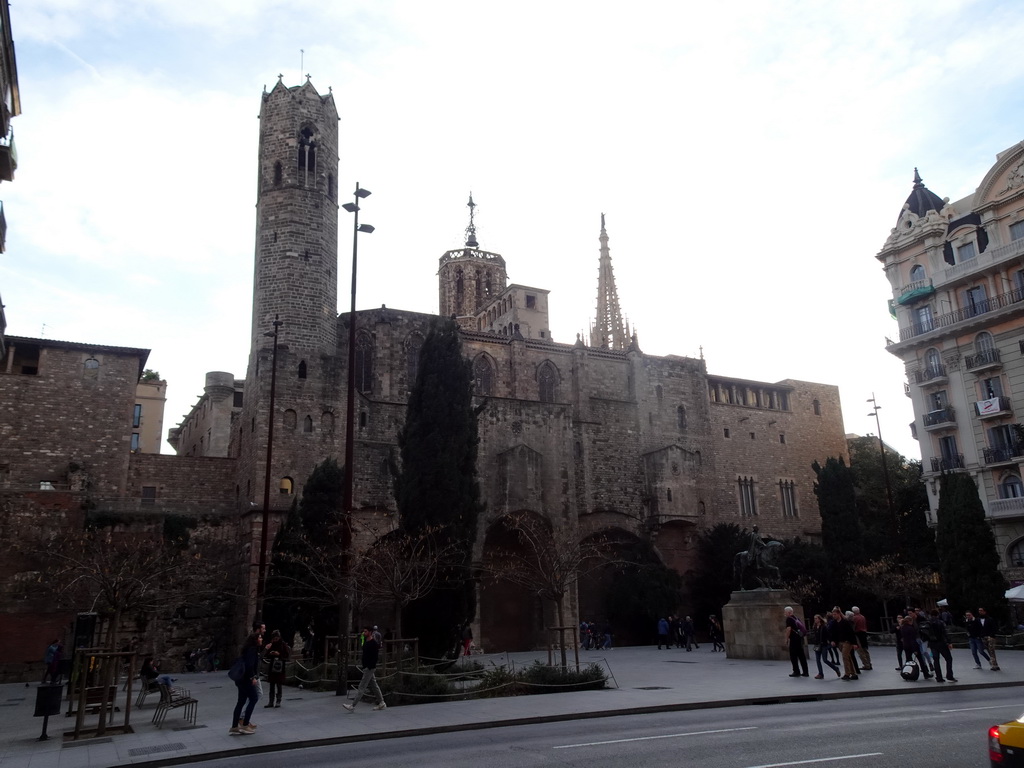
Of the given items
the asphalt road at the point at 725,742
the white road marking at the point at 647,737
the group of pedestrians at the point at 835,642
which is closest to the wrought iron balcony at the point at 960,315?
the group of pedestrians at the point at 835,642

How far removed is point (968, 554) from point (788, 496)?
19071 millimetres

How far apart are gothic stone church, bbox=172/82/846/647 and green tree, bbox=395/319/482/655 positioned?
6095mm

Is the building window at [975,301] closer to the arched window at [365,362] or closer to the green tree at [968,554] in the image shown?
the green tree at [968,554]

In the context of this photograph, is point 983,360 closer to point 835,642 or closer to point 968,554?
point 968,554

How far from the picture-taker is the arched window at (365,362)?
38562mm

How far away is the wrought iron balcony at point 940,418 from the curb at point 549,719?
2251 cm

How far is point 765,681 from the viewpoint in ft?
56.1

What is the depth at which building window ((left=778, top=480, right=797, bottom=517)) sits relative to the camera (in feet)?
163

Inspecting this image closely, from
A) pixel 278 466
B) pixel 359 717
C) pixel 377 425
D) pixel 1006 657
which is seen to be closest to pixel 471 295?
pixel 377 425

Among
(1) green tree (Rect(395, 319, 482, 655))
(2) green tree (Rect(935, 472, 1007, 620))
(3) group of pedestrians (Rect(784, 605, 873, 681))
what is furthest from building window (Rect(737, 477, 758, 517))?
(3) group of pedestrians (Rect(784, 605, 873, 681))

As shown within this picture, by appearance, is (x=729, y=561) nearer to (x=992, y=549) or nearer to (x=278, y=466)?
(x=992, y=549)

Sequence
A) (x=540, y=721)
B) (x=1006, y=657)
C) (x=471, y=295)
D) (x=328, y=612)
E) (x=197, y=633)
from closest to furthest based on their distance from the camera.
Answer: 1. (x=540, y=721)
2. (x=1006, y=657)
3. (x=328, y=612)
4. (x=197, y=633)
5. (x=471, y=295)

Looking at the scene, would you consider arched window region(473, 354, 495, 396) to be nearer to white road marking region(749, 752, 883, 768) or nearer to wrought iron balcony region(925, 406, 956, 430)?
wrought iron balcony region(925, 406, 956, 430)

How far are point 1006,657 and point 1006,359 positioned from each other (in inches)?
643
